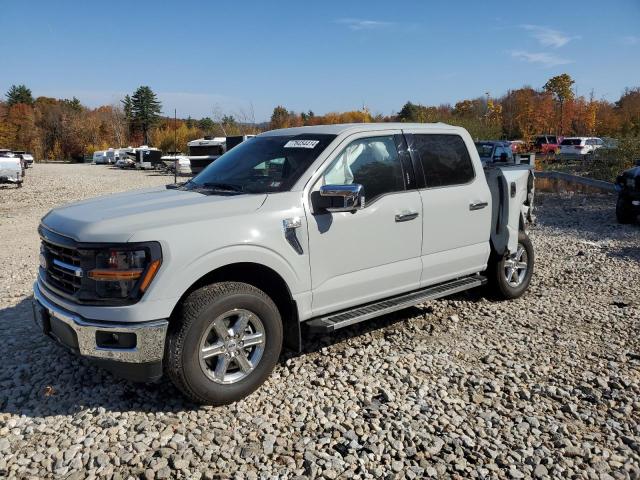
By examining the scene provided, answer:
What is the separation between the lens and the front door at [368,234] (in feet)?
13.5

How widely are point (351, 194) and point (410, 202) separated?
103 centimetres

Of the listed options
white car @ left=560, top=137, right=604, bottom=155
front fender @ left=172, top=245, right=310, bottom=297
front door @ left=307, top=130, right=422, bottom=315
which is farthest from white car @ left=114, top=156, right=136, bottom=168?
front fender @ left=172, top=245, right=310, bottom=297

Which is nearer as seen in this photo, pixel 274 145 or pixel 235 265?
pixel 235 265

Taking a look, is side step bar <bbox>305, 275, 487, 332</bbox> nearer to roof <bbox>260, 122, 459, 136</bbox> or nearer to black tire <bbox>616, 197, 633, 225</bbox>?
roof <bbox>260, 122, 459, 136</bbox>

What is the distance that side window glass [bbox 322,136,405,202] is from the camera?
4285mm

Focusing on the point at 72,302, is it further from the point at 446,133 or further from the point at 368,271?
the point at 446,133

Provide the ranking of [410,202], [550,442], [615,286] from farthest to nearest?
[615,286] < [410,202] < [550,442]

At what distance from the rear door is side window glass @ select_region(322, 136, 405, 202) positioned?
28 centimetres

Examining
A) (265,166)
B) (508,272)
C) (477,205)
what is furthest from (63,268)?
A: (508,272)

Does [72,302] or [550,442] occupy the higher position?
[72,302]

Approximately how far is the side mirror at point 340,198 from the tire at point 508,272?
2393 millimetres

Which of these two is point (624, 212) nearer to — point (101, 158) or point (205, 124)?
point (101, 158)

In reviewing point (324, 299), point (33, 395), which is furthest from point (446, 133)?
point (33, 395)

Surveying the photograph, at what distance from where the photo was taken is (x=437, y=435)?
3.37 metres
